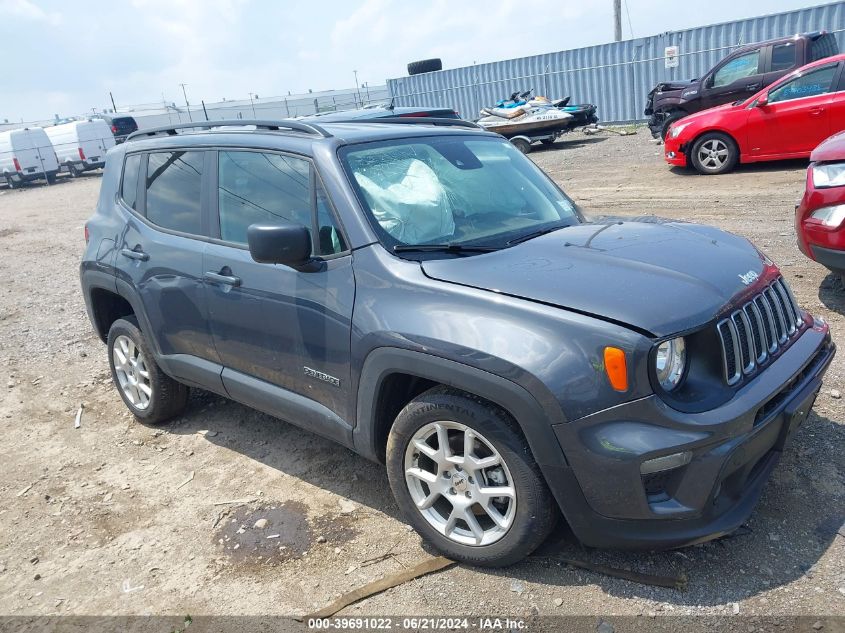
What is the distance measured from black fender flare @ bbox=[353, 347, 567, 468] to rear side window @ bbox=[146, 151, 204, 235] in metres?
1.63

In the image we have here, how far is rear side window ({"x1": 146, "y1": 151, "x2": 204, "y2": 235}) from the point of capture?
4016mm

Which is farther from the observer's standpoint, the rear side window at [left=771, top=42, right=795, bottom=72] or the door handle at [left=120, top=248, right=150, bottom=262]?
the rear side window at [left=771, top=42, right=795, bottom=72]

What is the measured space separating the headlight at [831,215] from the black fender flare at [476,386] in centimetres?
339

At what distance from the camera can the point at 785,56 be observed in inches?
496

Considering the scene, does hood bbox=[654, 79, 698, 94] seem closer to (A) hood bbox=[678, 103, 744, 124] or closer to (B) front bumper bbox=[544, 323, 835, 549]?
(A) hood bbox=[678, 103, 744, 124]

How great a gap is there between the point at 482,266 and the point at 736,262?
3.72ft

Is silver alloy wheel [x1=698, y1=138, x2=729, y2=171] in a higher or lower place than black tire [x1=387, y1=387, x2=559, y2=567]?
lower

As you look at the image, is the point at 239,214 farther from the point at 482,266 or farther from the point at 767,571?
the point at 767,571

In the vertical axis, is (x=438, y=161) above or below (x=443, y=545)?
above

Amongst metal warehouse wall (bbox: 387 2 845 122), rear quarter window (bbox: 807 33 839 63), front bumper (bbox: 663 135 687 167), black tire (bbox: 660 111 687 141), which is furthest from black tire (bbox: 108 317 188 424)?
metal warehouse wall (bbox: 387 2 845 122)

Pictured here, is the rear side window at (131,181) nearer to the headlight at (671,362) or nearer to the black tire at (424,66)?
the headlight at (671,362)

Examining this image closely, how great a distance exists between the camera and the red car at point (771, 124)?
1015cm

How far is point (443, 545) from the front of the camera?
2990 millimetres

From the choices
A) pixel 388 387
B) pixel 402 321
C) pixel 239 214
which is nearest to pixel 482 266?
pixel 402 321
